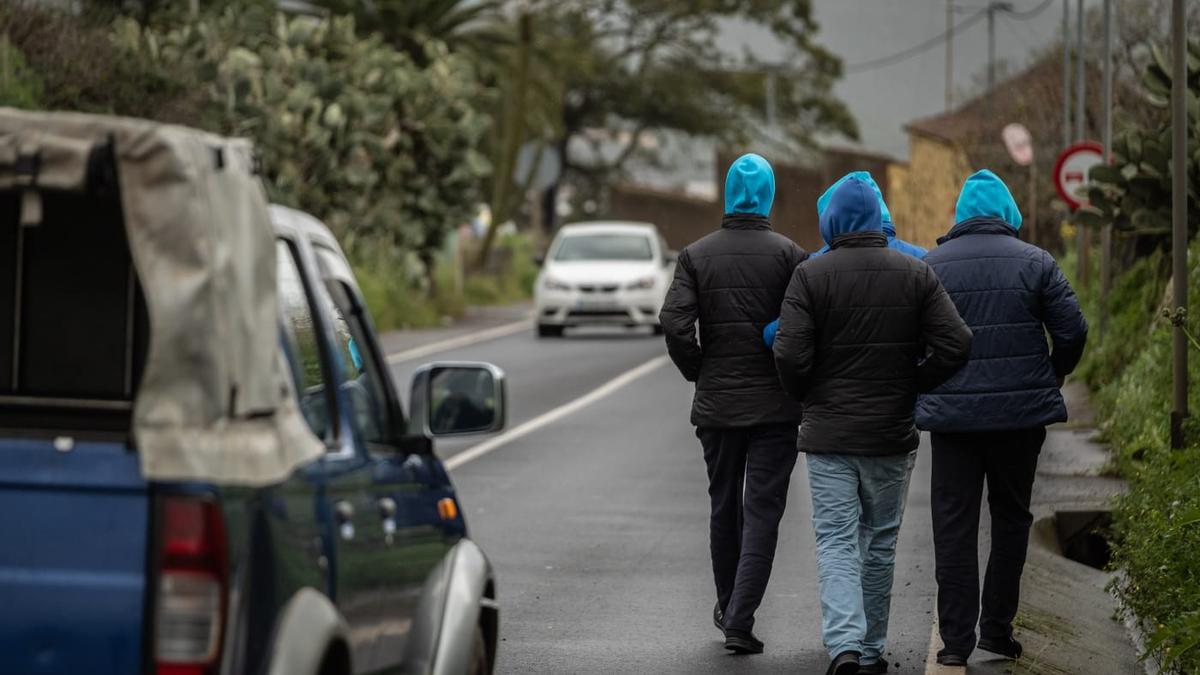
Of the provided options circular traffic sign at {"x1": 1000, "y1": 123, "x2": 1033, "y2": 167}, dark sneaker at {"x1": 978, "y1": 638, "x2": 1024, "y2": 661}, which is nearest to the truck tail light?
dark sneaker at {"x1": 978, "y1": 638, "x2": 1024, "y2": 661}

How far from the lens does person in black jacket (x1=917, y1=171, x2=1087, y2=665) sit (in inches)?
316

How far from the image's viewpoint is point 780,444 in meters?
8.41

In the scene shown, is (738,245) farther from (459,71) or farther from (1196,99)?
(459,71)

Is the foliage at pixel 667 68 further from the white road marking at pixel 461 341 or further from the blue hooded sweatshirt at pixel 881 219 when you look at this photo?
the blue hooded sweatshirt at pixel 881 219

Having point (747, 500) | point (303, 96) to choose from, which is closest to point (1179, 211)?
point (747, 500)

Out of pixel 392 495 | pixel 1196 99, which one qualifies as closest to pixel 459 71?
pixel 1196 99

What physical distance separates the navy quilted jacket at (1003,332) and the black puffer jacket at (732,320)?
1.89 feet

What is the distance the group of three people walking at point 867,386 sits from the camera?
25.2 feet

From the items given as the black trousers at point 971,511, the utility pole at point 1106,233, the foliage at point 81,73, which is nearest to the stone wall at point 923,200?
the utility pole at point 1106,233

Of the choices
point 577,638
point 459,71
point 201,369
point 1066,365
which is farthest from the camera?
point 459,71

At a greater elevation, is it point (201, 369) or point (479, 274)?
point (201, 369)

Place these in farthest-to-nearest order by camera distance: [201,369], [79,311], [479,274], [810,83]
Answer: [810,83]
[479,274]
[79,311]
[201,369]

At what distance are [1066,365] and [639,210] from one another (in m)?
65.0

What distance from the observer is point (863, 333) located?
7664 millimetres
